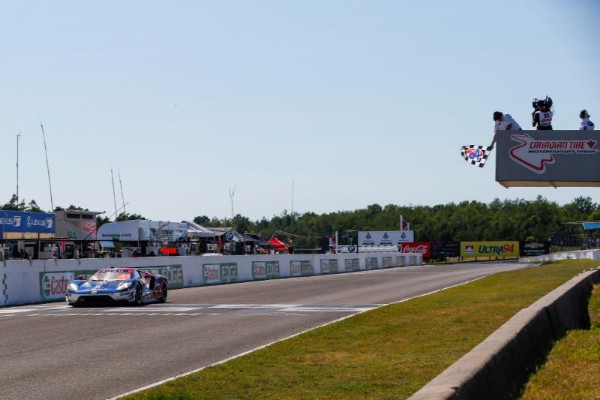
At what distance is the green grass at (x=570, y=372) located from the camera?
25.7 ft

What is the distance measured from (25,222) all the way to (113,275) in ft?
50.4

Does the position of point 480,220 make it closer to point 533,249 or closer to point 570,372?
point 533,249

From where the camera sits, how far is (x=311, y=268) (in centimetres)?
5272

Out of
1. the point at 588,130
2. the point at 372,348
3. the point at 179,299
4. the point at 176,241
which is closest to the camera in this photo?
the point at 372,348

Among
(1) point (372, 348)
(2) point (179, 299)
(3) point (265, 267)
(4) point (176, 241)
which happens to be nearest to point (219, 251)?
(4) point (176, 241)

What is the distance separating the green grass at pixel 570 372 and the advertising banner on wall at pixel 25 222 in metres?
29.5

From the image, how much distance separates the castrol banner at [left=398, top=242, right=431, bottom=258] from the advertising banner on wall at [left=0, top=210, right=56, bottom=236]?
61086 mm

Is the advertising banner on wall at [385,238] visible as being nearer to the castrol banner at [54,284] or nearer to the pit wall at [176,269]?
the pit wall at [176,269]

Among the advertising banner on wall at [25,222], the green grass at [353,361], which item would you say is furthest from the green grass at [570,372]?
the advertising banner on wall at [25,222]

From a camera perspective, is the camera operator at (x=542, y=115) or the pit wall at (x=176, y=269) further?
the pit wall at (x=176, y=269)

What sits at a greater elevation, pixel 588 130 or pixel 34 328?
pixel 588 130

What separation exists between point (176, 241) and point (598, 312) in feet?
111

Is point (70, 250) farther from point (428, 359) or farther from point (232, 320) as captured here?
point (428, 359)

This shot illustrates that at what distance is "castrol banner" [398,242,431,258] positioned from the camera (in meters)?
96.9
